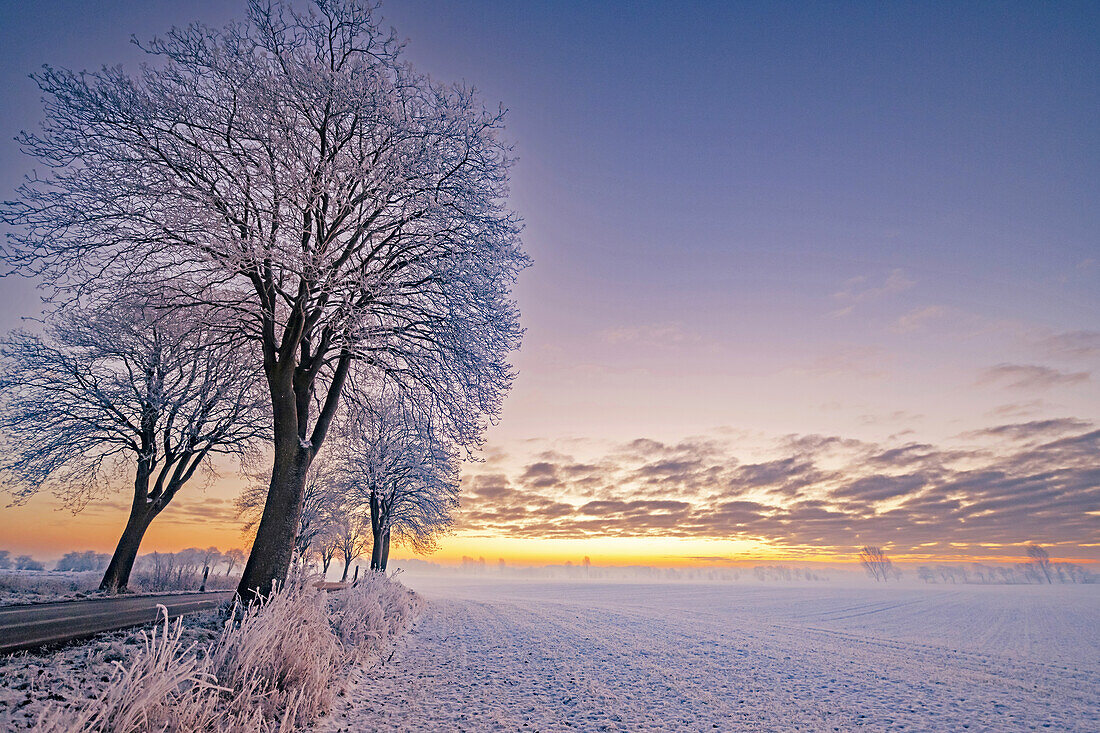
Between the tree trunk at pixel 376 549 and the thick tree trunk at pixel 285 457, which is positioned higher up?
the thick tree trunk at pixel 285 457

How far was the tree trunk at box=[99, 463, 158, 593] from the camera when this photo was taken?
1755 centimetres

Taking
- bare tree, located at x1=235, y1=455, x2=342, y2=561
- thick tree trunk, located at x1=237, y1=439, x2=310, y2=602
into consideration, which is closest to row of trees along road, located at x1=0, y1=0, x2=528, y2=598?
thick tree trunk, located at x1=237, y1=439, x2=310, y2=602

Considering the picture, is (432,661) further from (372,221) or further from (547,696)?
(372,221)

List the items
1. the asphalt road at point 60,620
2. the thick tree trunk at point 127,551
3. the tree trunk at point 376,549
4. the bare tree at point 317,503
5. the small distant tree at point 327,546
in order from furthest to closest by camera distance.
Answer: the small distant tree at point 327,546
the bare tree at point 317,503
the tree trunk at point 376,549
the thick tree trunk at point 127,551
the asphalt road at point 60,620

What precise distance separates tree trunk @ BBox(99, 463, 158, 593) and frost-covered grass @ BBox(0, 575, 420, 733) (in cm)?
1404

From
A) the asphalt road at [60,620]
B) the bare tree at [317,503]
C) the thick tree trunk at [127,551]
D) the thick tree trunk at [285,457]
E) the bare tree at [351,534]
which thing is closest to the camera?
the asphalt road at [60,620]

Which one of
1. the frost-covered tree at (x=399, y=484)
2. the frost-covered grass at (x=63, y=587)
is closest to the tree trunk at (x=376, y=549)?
the frost-covered tree at (x=399, y=484)

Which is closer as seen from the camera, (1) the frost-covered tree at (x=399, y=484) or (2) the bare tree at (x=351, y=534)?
(1) the frost-covered tree at (x=399, y=484)

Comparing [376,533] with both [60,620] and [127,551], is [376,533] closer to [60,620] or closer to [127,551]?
[127,551]

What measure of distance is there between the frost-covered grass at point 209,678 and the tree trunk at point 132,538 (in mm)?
14043

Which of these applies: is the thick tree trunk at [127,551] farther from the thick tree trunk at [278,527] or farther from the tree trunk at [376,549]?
the thick tree trunk at [278,527]

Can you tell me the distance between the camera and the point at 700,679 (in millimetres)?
9586

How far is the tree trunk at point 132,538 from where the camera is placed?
17547mm

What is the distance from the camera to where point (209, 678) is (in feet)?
16.4
